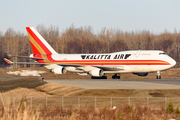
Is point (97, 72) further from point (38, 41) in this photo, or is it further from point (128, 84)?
point (38, 41)

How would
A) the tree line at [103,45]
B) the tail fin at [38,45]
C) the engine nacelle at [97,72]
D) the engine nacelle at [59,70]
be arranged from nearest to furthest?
the engine nacelle at [97,72] < the engine nacelle at [59,70] < the tail fin at [38,45] < the tree line at [103,45]

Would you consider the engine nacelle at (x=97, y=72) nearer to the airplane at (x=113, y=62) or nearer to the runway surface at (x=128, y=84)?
the airplane at (x=113, y=62)

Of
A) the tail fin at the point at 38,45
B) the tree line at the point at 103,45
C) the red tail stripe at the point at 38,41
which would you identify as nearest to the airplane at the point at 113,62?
the tail fin at the point at 38,45

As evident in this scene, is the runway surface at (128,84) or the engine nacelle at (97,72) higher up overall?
the engine nacelle at (97,72)

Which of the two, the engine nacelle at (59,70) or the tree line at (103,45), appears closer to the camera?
the engine nacelle at (59,70)

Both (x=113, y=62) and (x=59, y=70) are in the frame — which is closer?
(x=59, y=70)

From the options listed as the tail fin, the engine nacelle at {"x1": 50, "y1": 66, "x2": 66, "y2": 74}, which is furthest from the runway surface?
the tail fin

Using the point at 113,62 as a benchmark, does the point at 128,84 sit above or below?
below

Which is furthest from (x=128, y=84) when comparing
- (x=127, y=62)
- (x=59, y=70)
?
(x=59, y=70)

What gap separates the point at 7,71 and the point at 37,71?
371 inches

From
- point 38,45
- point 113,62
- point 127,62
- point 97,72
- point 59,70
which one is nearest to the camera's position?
point 97,72

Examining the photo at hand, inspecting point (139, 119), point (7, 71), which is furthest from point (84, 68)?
point (7, 71)

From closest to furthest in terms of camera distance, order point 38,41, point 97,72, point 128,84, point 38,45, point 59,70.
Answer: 1. point 128,84
2. point 97,72
3. point 59,70
4. point 38,45
5. point 38,41

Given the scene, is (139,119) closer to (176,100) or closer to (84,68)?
(176,100)
